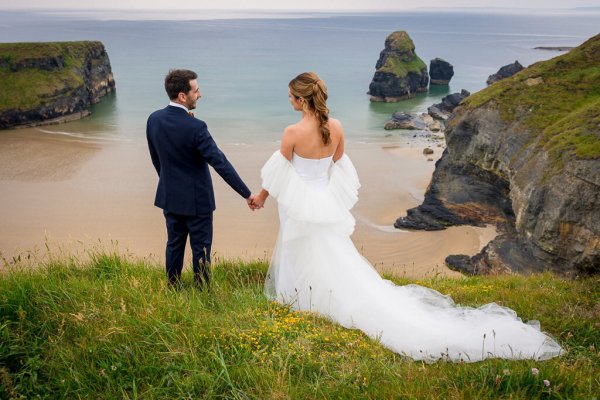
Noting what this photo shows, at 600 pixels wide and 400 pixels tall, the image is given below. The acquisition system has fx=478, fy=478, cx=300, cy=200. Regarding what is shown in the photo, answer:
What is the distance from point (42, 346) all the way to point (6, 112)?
150 feet

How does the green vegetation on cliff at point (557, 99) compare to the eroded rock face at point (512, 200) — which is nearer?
the eroded rock face at point (512, 200)

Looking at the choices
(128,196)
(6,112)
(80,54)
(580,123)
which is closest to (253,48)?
(80,54)

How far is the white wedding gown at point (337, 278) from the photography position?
461 centimetres

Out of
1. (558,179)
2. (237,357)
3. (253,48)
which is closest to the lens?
(237,357)

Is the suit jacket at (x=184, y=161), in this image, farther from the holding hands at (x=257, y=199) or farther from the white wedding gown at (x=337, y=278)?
the white wedding gown at (x=337, y=278)

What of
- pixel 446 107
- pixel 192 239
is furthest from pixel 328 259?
pixel 446 107

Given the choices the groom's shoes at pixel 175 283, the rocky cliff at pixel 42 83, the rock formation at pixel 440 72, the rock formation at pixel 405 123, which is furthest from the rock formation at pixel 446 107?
the groom's shoes at pixel 175 283

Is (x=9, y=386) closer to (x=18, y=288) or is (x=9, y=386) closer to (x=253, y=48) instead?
(x=18, y=288)

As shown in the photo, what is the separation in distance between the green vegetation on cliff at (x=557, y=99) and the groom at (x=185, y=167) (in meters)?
10.0

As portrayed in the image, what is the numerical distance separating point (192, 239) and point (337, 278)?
171 centimetres

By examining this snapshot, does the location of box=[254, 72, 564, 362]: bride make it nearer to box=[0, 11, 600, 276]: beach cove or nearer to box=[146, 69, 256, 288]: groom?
box=[146, 69, 256, 288]: groom

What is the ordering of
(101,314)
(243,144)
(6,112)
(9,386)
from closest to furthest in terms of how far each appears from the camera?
1. (9,386)
2. (101,314)
3. (243,144)
4. (6,112)

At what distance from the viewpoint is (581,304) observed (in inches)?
196

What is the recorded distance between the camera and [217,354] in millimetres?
3643
